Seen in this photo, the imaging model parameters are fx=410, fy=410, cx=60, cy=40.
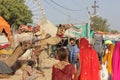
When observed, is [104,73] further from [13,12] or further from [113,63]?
[13,12]

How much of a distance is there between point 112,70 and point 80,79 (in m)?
0.93

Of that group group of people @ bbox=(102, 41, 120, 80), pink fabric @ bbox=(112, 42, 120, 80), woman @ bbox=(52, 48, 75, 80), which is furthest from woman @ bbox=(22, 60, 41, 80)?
woman @ bbox=(52, 48, 75, 80)

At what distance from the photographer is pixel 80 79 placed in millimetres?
7996

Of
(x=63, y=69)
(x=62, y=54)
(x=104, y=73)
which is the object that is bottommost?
(x=104, y=73)

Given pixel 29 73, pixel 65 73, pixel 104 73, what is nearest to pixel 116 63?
pixel 104 73

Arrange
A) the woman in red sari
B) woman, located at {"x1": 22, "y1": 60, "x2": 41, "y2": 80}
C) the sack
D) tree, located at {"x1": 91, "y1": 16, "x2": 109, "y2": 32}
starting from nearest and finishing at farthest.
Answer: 1. the woman in red sari
2. woman, located at {"x1": 22, "y1": 60, "x2": 41, "y2": 80}
3. the sack
4. tree, located at {"x1": 91, "y1": 16, "x2": 109, "y2": 32}

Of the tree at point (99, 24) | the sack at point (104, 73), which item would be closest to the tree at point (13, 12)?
the sack at point (104, 73)

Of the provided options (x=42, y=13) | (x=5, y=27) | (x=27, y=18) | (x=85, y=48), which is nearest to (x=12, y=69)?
(x=85, y=48)

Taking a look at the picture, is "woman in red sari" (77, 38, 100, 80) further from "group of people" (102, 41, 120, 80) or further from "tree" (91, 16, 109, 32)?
"tree" (91, 16, 109, 32)

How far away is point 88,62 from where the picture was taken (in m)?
8.17

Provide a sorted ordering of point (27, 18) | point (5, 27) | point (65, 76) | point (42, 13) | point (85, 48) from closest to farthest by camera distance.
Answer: point (65, 76) → point (85, 48) → point (5, 27) → point (42, 13) → point (27, 18)

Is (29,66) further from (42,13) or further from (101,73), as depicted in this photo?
(42,13)

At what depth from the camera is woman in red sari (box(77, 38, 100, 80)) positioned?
25.8ft

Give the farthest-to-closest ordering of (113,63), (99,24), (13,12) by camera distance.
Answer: (99,24)
(13,12)
(113,63)
